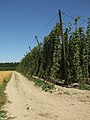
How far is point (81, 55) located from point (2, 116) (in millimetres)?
14867

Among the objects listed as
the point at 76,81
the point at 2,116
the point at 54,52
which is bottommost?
the point at 2,116

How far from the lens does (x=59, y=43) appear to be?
28.4 metres

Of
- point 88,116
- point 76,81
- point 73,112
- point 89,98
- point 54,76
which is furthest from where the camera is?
point 54,76

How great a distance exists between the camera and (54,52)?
28484 millimetres

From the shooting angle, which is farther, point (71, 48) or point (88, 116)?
point (71, 48)

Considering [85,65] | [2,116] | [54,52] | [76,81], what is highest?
[54,52]

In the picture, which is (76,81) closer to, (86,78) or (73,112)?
(86,78)

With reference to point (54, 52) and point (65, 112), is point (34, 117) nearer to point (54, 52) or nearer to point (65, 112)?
point (65, 112)

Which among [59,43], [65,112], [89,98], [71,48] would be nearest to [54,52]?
[59,43]

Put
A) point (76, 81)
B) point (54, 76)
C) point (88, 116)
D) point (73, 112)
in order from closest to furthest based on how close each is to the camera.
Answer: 1. point (88, 116)
2. point (73, 112)
3. point (76, 81)
4. point (54, 76)

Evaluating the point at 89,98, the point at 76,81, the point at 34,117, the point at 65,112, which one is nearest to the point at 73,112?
the point at 65,112

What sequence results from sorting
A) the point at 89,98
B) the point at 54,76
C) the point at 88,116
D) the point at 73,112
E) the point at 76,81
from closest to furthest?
the point at 88,116 → the point at 73,112 → the point at 89,98 → the point at 76,81 → the point at 54,76

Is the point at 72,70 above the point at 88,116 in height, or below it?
above

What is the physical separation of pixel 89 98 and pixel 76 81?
29.4 ft
